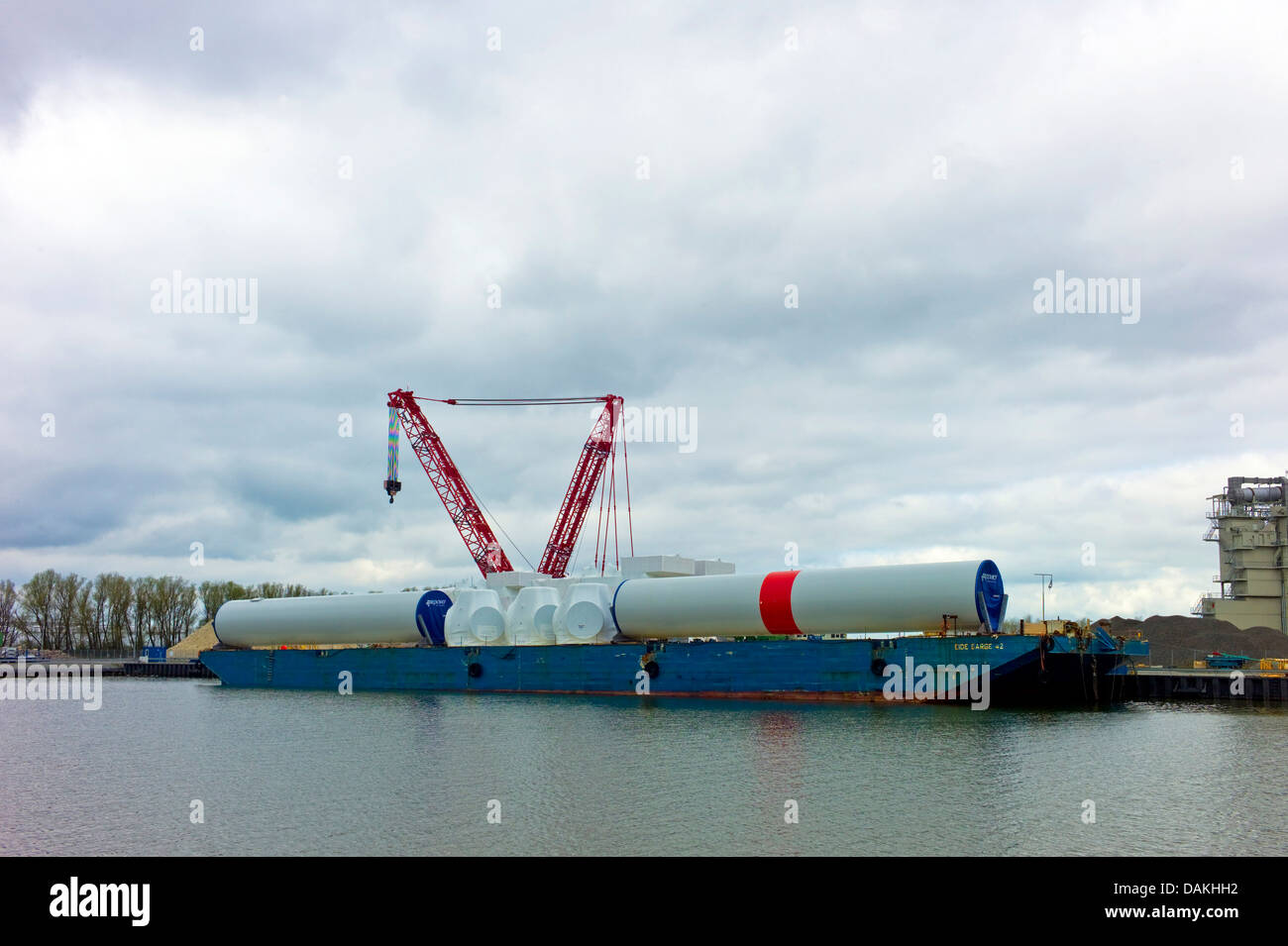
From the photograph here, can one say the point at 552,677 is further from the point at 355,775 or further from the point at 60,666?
the point at 60,666

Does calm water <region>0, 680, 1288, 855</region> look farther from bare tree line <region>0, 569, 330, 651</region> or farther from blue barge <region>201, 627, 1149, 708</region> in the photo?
bare tree line <region>0, 569, 330, 651</region>

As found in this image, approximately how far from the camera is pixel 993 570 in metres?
44.2

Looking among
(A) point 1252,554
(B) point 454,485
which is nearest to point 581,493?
(B) point 454,485

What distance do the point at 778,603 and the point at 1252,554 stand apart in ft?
167

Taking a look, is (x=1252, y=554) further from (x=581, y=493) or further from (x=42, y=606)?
(x=42, y=606)

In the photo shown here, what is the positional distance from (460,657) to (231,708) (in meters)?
12.4

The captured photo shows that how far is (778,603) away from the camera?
158ft

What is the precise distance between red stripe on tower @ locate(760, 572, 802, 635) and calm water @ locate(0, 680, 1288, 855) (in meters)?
6.10

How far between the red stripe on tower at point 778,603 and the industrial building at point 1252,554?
1892 inches

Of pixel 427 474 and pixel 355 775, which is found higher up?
pixel 427 474

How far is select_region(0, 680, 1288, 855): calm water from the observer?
20156 mm

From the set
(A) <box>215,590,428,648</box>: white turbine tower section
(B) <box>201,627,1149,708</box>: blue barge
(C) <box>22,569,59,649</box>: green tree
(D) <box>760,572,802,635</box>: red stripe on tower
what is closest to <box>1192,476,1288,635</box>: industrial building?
(B) <box>201,627,1149,708</box>: blue barge

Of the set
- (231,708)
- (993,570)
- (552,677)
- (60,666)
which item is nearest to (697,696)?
(552,677)
